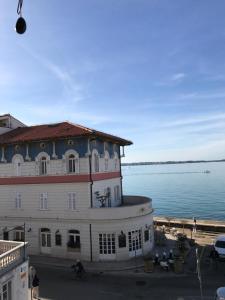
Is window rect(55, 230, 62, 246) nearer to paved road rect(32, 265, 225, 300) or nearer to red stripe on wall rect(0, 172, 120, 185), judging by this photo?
paved road rect(32, 265, 225, 300)

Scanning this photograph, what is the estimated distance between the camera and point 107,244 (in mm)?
29688

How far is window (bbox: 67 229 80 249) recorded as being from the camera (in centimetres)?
3068

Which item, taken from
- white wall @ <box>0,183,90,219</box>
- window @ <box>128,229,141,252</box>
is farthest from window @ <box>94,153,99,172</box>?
window @ <box>128,229,141,252</box>

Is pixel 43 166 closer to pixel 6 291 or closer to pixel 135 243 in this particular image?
pixel 135 243

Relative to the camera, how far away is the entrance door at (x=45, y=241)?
31891 millimetres

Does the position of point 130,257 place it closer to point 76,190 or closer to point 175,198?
point 76,190

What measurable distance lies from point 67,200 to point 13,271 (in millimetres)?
13242

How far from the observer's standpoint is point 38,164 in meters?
32.4

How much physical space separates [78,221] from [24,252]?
1112 centimetres

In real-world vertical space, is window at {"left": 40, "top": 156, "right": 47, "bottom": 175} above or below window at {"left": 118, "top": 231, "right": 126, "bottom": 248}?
above

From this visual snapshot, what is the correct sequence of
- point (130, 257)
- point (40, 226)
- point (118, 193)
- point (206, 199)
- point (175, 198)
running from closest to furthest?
point (130, 257), point (40, 226), point (118, 193), point (206, 199), point (175, 198)

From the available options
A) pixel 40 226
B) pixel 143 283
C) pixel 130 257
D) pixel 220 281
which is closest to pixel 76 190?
pixel 40 226

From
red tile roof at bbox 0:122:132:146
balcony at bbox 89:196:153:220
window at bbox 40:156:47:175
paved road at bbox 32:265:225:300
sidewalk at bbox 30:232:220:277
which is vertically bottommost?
paved road at bbox 32:265:225:300

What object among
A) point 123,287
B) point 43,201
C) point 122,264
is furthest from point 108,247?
point 43,201
